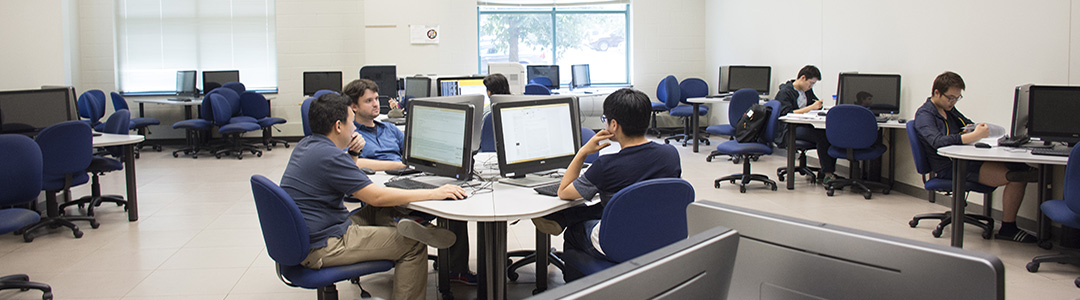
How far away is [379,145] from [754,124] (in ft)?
11.1

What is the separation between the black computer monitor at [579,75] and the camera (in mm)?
10672

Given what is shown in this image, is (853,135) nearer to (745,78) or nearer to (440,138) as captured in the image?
(745,78)

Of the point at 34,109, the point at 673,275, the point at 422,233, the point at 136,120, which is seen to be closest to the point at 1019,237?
the point at 422,233

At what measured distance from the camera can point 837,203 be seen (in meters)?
5.47

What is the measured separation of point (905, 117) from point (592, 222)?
4264mm

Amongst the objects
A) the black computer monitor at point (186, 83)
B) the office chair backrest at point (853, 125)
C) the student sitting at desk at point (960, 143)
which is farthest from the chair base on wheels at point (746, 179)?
the black computer monitor at point (186, 83)

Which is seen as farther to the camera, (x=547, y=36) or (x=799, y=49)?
(x=547, y=36)

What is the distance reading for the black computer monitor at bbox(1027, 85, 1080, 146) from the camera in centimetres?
395

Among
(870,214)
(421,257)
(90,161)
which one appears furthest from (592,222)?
(90,161)

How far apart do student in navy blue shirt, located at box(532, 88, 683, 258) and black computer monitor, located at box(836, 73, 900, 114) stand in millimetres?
3967

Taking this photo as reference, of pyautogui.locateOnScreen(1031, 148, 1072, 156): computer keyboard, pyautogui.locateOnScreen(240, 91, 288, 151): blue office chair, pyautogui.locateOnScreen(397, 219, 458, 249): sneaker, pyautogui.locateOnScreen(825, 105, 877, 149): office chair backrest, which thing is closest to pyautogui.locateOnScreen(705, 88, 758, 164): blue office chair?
pyautogui.locateOnScreen(825, 105, 877, 149): office chair backrest

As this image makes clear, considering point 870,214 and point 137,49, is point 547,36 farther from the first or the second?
point 870,214

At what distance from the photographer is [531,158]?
3150 millimetres

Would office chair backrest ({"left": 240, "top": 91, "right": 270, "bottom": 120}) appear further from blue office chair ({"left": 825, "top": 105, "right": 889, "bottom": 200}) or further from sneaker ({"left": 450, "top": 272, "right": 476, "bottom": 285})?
blue office chair ({"left": 825, "top": 105, "right": 889, "bottom": 200})
